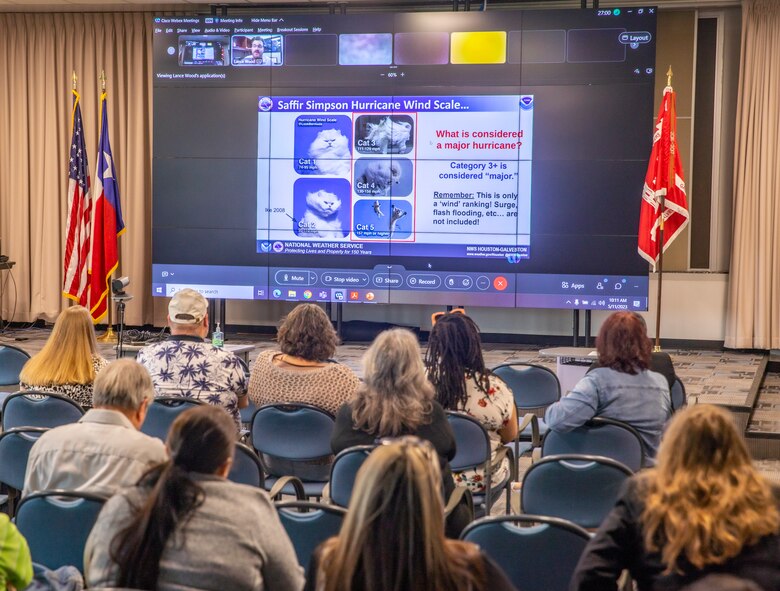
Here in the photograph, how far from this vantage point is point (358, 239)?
9570 mm

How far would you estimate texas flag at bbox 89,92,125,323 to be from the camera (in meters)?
9.84

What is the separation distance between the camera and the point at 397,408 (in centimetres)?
338

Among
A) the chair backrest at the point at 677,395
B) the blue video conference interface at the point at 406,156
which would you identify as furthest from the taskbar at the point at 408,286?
the chair backrest at the point at 677,395

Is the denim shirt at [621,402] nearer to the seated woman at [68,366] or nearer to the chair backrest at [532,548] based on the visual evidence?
the chair backrest at [532,548]

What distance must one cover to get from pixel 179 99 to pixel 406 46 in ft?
7.89

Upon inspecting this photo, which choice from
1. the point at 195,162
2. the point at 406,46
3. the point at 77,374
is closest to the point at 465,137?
the point at 406,46

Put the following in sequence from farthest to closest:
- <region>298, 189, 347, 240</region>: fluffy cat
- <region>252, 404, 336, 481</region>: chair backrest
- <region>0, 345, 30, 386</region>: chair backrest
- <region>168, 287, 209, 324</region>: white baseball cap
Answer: <region>298, 189, 347, 240</region>: fluffy cat → <region>0, 345, 30, 386</region>: chair backrest → <region>168, 287, 209, 324</region>: white baseball cap → <region>252, 404, 336, 481</region>: chair backrest

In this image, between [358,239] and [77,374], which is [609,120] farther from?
[77,374]

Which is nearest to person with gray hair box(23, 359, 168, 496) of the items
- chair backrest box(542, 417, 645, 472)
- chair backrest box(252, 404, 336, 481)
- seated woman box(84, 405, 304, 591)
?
seated woman box(84, 405, 304, 591)

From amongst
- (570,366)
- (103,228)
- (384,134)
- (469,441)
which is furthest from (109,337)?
(469,441)

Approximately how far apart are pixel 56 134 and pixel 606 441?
9148mm

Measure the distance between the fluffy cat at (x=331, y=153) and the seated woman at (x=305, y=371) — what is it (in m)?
5.17

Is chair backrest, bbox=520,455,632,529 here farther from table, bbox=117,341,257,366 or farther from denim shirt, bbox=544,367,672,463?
table, bbox=117,341,257,366

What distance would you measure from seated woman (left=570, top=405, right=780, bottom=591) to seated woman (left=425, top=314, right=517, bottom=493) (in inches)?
71.1
